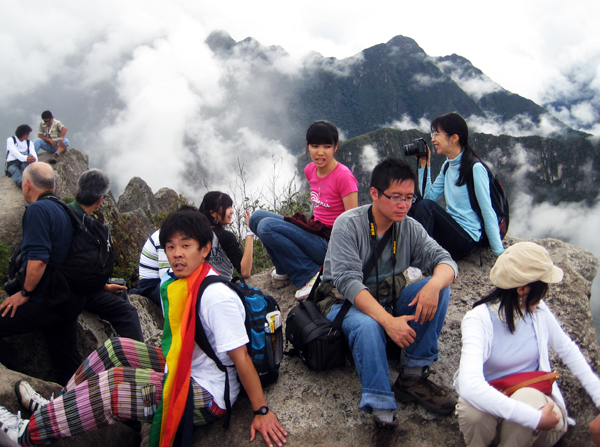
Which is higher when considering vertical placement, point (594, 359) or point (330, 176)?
point (330, 176)

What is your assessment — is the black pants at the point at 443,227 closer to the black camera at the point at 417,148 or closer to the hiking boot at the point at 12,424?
the black camera at the point at 417,148

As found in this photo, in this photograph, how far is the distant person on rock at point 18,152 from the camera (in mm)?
10648

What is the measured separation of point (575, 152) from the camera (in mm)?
115500

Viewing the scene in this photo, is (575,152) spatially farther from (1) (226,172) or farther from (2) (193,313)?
(2) (193,313)

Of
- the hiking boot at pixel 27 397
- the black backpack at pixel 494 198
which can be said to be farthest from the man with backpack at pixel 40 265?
the black backpack at pixel 494 198

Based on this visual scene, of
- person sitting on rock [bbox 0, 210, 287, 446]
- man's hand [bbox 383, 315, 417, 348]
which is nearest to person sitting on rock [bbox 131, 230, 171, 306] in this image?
person sitting on rock [bbox 0, 210, 287, 446]

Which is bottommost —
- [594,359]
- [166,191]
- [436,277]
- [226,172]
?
[594,359]

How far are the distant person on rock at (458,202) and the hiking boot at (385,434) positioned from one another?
266 cm

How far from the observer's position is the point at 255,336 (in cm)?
279

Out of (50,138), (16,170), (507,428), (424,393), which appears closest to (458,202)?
(424,393)

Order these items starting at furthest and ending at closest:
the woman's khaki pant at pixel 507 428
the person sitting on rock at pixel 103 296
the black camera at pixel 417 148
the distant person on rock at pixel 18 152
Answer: the distant person on rock at pixel 18 152 < the black camera at pixel 417 148 < the person sitting on rock at pixel 103 296 < the woman's khaki pant at pixel 507 428

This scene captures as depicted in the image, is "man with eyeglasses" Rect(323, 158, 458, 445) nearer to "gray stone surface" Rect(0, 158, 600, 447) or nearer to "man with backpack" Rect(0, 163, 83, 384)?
"gray stone surface" Rect(0, 158, 600, 447)

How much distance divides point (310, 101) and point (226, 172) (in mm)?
55348

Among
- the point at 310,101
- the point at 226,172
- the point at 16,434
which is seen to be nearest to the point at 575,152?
the point at 310,101
